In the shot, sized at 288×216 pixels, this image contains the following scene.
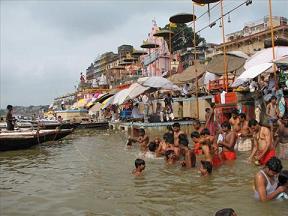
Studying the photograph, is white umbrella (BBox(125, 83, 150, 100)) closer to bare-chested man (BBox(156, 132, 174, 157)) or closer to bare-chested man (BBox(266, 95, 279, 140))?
bare-chested man (BBox(156, 132, 174, 157))

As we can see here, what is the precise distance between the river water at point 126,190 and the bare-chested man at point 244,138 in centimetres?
71

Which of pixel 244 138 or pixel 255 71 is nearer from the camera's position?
pixel 244 138

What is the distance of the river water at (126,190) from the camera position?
259 inches

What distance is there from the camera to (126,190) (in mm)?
8070

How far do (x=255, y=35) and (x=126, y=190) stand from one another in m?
35.4

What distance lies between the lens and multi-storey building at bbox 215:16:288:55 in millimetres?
37219

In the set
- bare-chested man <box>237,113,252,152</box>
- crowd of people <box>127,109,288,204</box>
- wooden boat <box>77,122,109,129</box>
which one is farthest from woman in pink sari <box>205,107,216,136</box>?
wooden boat <box>77,122,109,129</box>

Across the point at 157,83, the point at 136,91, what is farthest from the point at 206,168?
the point at 136,91

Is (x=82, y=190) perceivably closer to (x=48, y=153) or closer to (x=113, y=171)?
(x=113, y=171)

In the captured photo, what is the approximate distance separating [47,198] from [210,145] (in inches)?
156

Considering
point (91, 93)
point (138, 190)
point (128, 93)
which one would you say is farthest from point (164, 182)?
point (91, 93)

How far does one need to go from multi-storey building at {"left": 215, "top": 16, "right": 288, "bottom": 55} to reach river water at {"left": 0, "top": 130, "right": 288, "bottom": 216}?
91.5 feet

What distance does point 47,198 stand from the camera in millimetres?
7906

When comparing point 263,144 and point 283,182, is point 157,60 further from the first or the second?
point 283,182
